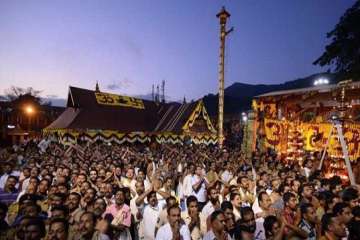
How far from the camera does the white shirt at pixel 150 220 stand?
5.36 metres

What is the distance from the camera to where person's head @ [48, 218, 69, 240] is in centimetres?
365

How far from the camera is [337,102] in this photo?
1182cm

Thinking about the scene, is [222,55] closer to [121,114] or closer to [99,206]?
[121,114]

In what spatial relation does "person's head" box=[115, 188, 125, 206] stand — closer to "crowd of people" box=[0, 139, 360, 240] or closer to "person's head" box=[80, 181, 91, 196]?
"crowd of people" box=[0, 139, 360, 240]

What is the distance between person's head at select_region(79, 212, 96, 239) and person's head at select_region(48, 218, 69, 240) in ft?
1.03

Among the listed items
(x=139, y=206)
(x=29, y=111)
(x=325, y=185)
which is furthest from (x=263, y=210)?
(x=29, y=111)

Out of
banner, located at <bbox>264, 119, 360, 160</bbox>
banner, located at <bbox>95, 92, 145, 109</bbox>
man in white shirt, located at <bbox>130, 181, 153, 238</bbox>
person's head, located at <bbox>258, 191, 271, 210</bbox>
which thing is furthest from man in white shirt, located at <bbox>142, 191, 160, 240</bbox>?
banner, located at <bbox>95, 92, 145, 109</bbox>

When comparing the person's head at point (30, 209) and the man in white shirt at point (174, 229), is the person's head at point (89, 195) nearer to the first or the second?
the person's head at point (30, 209)

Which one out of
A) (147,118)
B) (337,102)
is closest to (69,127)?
(147,118)

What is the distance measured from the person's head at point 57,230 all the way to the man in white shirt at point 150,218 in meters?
1.87

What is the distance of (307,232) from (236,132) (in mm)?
22581

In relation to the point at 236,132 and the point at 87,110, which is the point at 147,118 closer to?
the point at 87,110

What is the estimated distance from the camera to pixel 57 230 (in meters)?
3.68

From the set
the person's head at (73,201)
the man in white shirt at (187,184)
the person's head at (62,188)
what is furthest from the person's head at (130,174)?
the person's head at (73,201)
